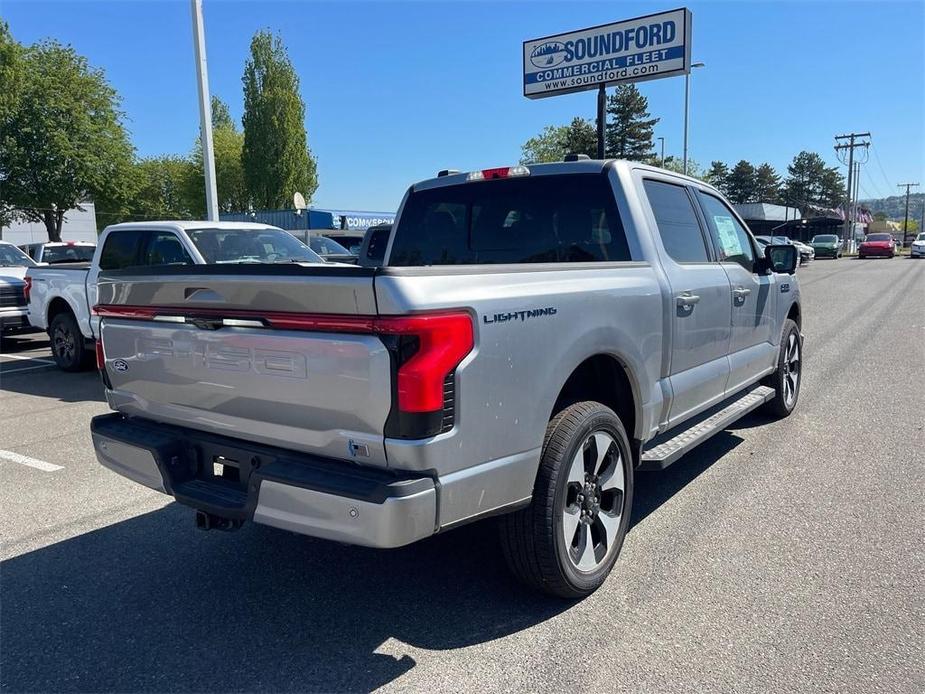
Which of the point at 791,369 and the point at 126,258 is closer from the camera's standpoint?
the point at 791,369

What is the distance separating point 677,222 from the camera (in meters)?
4.51

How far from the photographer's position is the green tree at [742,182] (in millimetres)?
91125

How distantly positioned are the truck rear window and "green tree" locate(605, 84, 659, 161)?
63981 millimetres

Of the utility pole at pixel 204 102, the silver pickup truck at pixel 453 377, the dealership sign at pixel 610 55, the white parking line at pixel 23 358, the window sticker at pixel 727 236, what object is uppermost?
the dealership sign at pixel 610 55

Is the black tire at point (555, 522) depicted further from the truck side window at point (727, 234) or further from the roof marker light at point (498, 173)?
the truck side window at point (727, 234)

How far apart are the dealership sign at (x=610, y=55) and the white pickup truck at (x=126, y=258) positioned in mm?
17228

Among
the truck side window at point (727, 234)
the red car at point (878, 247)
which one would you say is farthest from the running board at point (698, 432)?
the red car at point (878, 247)

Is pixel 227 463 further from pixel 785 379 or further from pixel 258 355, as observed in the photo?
pixel 785 379

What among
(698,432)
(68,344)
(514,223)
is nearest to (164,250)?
(68,344)

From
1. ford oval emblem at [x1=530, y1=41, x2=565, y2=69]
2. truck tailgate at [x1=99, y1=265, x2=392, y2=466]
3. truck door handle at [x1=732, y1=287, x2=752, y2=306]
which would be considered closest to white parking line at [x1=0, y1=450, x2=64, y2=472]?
truck tailgate at [x1=99, y1=265, x2=392, y2=466]

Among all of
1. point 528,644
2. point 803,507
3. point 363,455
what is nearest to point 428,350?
point 363,455

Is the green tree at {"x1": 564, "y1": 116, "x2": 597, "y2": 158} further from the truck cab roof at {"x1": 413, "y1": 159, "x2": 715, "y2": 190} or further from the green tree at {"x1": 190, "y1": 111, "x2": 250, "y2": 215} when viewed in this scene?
the truck cab roof at {"x1": 413, "y1": 159, "x2": 715, "y2": 190}

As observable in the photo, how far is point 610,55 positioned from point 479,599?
2261 cm

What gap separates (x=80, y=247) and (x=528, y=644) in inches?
724
